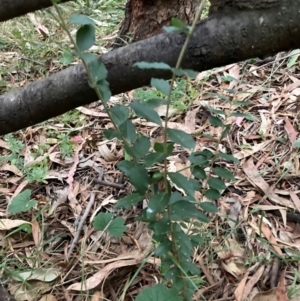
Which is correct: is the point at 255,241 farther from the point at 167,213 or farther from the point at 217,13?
the point at 217,13

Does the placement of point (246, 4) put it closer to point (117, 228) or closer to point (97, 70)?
point (97, 70)

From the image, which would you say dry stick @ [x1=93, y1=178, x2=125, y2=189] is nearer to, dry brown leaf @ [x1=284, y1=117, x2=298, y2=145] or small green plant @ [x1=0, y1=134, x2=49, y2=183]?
small green plant @ [x1=0, y1=134, x2=49, y2=183]

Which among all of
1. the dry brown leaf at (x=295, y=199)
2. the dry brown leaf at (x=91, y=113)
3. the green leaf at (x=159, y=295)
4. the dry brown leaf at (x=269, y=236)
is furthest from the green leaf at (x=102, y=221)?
the dry brown leaf at (x=91, y=113)

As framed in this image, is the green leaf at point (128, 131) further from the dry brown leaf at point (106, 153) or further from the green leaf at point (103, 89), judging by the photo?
the dry brown leaf at point (106, 153)

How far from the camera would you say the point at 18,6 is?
3.95ft

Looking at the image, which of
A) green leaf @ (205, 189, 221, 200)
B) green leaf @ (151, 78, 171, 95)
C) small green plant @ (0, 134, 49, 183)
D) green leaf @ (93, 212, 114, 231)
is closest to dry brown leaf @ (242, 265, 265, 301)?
green leaf @ (205, 189, 221, 200)

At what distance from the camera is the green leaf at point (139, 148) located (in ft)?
2.54

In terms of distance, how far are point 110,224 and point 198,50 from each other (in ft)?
1.89

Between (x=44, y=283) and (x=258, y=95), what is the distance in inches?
43.0

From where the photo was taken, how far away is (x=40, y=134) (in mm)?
1774

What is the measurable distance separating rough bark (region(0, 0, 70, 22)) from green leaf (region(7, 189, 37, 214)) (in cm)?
52

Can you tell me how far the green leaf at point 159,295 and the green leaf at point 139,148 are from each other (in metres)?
0.31

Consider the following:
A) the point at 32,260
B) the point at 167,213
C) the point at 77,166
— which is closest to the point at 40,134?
the point at 77,166

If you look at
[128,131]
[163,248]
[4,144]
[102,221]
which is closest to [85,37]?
[128,131]
